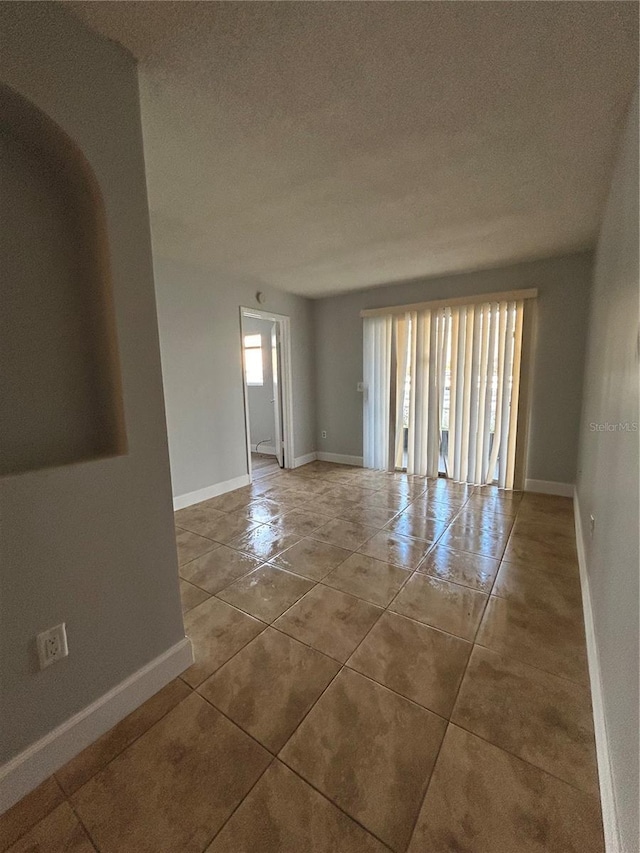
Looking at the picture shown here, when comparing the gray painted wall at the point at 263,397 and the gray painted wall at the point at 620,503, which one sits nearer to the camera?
the gray painted wall at the point at 620,503

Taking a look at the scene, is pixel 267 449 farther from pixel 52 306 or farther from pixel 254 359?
pixel 52 306

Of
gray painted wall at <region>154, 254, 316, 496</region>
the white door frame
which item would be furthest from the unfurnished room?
the white door frame

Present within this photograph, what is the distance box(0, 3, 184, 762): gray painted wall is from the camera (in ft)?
3.31

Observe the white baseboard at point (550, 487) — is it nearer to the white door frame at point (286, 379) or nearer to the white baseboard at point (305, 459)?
the white baseboard at point (305, 459)

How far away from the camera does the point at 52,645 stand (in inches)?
43.3

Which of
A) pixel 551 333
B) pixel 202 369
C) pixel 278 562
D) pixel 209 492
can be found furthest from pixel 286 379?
pixel 551 333

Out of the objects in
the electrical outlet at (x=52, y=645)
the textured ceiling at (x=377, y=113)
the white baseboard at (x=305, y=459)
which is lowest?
the white baseboard at (x=305, y=459)

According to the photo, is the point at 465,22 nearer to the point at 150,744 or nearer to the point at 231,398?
the point at 150,744

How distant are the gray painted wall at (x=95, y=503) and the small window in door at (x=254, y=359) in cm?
453

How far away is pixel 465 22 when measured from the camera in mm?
1082

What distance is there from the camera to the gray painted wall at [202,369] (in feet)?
10.5

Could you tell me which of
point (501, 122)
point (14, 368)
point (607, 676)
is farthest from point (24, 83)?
point (607, 676)

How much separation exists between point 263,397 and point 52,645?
4865 mm

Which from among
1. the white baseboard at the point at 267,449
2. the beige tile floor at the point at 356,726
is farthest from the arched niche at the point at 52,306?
the white baseboard at the point at 267,449
